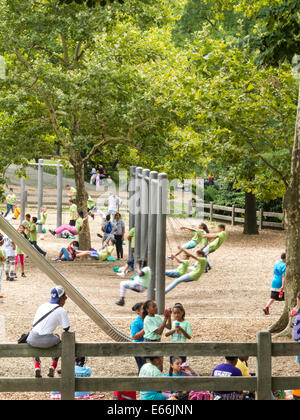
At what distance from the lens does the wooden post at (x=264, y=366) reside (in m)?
7.46

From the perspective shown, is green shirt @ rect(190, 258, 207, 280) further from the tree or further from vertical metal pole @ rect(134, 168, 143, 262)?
the tree

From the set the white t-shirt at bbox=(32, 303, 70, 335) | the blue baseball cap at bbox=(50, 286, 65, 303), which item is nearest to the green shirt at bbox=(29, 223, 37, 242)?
the blue baseball cap at bbox=(50, 286, 65, 303)

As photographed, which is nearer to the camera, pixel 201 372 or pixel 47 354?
pixel 47 354

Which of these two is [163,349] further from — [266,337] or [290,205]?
[290,205]

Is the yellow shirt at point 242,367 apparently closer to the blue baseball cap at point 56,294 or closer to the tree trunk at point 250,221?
the blue baseball cap at point 56,294

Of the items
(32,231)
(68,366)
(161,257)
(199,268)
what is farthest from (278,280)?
(32,231)

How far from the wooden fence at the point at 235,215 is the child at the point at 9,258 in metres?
16.3

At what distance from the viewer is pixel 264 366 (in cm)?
753

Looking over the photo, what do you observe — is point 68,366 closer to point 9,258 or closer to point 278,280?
point 278,280

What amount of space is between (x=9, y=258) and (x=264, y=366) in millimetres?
11898

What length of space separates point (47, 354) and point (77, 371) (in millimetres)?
1795
